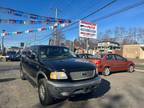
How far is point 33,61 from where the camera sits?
290 inches

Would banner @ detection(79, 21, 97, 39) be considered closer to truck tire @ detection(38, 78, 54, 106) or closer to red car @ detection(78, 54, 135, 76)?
red car @ detection(78, 54, 135, 76)

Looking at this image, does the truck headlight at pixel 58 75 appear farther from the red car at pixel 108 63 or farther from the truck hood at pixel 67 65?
the red car at pixel 108 63

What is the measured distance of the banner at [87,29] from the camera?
2441 cm

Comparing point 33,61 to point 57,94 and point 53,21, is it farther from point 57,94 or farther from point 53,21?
point 53,21

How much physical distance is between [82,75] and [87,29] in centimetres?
1960

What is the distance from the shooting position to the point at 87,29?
82.5 feet

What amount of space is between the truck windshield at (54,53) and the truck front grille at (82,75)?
152 centimetres

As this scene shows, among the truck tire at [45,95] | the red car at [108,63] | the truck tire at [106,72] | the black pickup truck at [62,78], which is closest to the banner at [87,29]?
the red car at [108,63]

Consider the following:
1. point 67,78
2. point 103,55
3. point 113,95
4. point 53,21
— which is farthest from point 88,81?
point 53,21

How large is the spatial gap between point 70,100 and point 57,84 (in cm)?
131

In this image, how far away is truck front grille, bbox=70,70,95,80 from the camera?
19.2ft

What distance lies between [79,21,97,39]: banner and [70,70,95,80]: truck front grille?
1825 cm

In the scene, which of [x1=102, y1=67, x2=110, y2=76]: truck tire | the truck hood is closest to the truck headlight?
the truck hood

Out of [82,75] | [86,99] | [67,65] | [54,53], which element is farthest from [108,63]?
[67,65]
